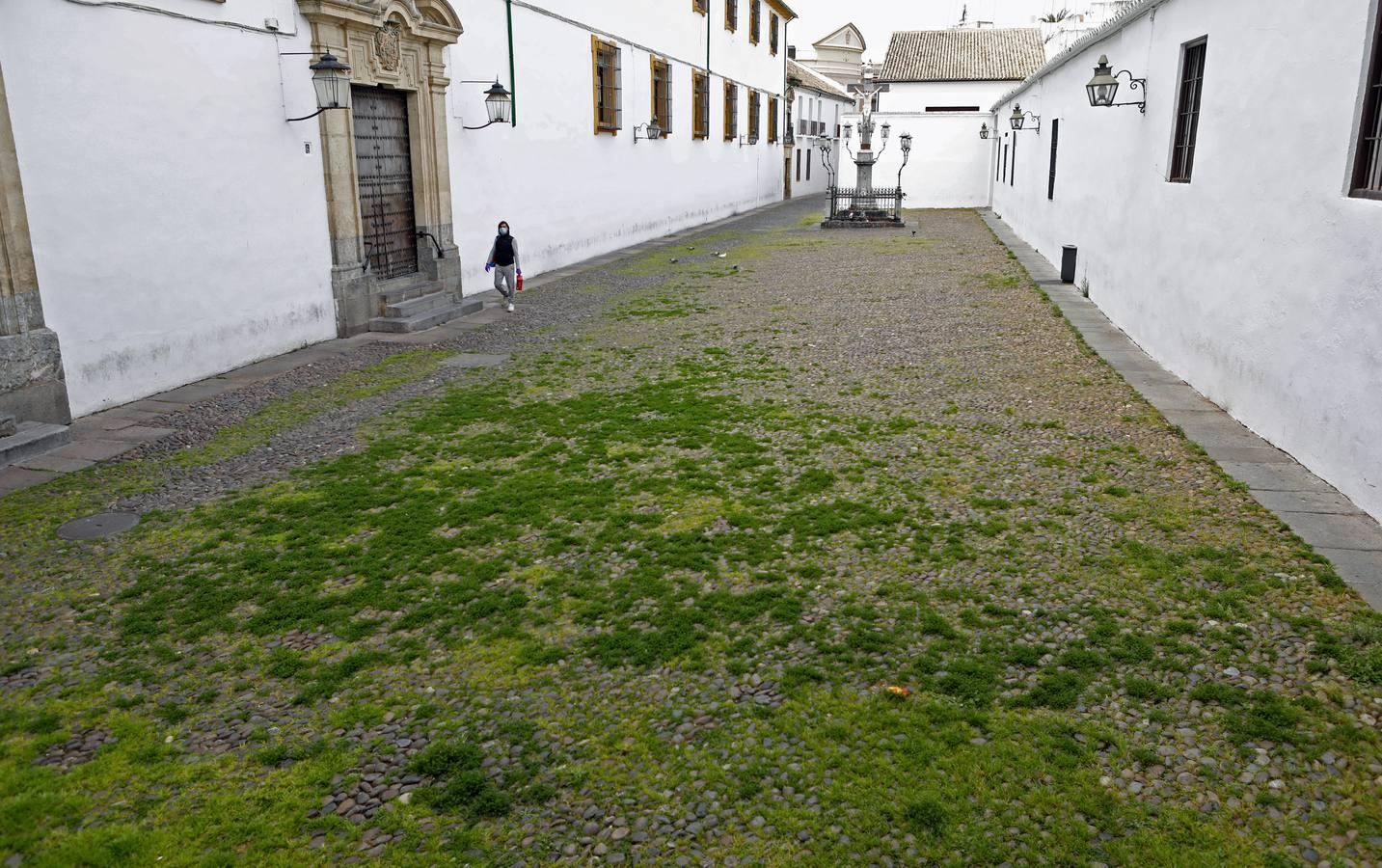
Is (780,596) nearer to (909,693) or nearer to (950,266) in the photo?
(909,693)

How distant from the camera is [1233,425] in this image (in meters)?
6.65

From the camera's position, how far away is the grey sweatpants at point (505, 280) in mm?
12501

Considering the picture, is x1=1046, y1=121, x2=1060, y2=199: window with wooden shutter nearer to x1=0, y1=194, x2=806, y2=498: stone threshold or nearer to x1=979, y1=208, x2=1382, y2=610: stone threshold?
x1=979, y1=208, x2=1382, y2=610: stone threshold

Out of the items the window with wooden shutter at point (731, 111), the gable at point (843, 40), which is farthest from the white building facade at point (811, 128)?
the gable at point (843, 40)

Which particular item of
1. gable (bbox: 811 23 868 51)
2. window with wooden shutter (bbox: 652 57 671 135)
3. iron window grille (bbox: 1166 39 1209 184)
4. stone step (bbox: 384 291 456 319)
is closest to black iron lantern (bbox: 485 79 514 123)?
stone step (bbox: 384 291 456 319)

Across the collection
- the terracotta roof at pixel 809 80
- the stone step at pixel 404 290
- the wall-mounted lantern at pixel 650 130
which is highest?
the terracotta roof at pixel 809 80

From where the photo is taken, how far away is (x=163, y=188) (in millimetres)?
8008

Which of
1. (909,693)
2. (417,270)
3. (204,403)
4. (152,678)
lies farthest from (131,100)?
(909,693)

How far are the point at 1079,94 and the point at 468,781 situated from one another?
537 inches

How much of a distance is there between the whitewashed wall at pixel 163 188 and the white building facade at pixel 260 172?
17 mm

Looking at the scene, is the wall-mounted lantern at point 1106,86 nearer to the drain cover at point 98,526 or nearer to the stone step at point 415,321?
the stone step at point 415,321

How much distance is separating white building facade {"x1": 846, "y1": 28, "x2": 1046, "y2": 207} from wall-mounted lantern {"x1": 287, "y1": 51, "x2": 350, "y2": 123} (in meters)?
25.9

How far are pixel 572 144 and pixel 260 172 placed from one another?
26.3 ft

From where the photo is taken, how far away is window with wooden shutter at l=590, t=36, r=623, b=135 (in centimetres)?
1742
